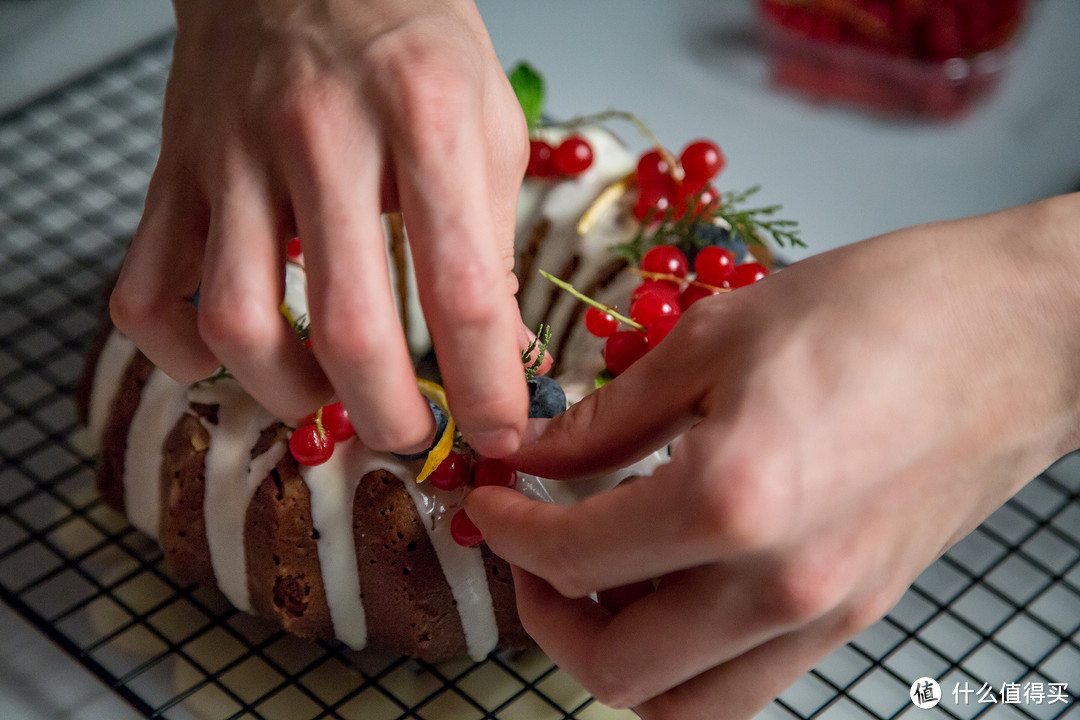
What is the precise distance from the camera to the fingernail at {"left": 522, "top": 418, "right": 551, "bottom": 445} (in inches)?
31.0

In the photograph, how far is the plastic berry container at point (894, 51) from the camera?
6.19 ft

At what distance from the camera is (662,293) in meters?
1.03

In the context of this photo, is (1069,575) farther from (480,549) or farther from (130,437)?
(130,437)

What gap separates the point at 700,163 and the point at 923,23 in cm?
92

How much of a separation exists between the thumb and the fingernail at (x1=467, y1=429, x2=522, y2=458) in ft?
0.17

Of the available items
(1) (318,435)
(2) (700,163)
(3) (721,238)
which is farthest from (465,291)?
(2) (700,163)

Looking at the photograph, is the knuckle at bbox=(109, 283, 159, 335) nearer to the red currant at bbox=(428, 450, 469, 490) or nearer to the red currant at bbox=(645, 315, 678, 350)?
the red currant at bbox=(428, 450, 469, 490)

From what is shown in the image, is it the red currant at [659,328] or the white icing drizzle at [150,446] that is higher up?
the red currant at [659,328]

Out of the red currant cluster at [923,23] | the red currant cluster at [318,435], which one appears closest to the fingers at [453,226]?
the red currant cluster at [318,435]

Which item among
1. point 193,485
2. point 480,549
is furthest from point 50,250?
point 480,549

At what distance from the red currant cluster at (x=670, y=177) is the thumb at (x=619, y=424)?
Result: 50cm

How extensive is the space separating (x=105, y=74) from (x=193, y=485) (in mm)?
1084

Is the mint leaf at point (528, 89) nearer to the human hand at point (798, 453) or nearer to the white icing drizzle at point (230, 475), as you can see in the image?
the white icing drizzle at point (230, 475)

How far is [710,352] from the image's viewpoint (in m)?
→ 0.67
